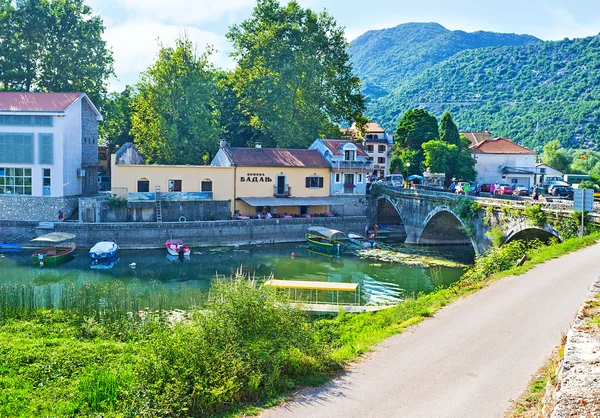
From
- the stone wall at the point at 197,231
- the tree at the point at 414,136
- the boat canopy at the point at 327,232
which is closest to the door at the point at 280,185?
the stone wall at the point at 197,231

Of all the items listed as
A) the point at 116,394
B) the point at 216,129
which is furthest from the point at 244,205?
the point at 116,394

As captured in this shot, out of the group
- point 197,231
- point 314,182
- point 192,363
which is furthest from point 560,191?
point 192,363

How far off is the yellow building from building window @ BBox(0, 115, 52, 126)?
5732mm

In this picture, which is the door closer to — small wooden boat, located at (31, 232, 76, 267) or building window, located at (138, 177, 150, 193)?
building window, located at (138, 177, 150, 193)

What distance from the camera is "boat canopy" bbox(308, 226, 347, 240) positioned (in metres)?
46.5

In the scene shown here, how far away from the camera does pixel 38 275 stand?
35.8m

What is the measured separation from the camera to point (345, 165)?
5559 cm

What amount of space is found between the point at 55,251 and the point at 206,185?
46.9ft

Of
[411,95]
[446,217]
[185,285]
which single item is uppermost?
[411,95]

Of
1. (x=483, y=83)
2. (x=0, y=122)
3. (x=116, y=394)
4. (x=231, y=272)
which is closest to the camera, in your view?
(x=116, y=394)

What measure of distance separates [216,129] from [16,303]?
35660mm

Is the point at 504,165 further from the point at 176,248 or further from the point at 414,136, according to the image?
the point at 176,248

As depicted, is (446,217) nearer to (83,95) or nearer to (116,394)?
(83,95)

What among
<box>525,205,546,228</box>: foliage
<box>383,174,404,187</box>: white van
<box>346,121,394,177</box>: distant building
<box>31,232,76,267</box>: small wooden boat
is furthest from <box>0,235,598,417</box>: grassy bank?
<box>346,121,394,177</box>: distant building
